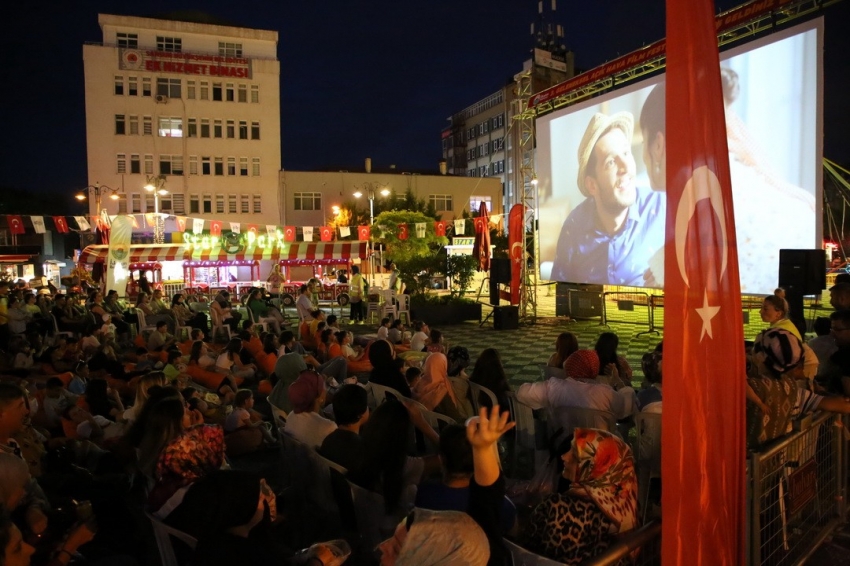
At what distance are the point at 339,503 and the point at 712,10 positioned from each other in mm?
3184

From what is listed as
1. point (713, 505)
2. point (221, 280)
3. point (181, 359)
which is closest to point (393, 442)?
point (713, 505)

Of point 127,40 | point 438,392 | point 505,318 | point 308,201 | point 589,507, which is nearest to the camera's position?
point 589,507

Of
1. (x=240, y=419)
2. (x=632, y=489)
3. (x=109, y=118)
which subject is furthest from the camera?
(x=109, y=118)

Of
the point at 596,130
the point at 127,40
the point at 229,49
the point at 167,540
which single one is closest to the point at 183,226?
the point at 596,130

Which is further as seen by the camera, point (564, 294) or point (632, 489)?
point (564, 294)

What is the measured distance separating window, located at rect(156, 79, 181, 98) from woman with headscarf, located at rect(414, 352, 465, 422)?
36.8 m

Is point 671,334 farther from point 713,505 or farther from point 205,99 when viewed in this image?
point 205,99

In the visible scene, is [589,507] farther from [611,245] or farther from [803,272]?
[611,245]

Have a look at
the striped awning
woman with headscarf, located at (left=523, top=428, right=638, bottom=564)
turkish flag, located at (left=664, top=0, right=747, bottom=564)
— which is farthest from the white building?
turkish flag, located at (left=664, top=0, right=747, bottom=564)

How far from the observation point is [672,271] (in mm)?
1682

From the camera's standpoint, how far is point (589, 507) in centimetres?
219

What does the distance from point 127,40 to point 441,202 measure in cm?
2315

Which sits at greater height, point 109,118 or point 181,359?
point 109,118

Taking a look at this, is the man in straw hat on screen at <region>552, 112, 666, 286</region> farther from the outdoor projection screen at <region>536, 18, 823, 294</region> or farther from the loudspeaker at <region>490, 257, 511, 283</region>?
the loudspeaker at <region>490, 257, 511, 283</region>
